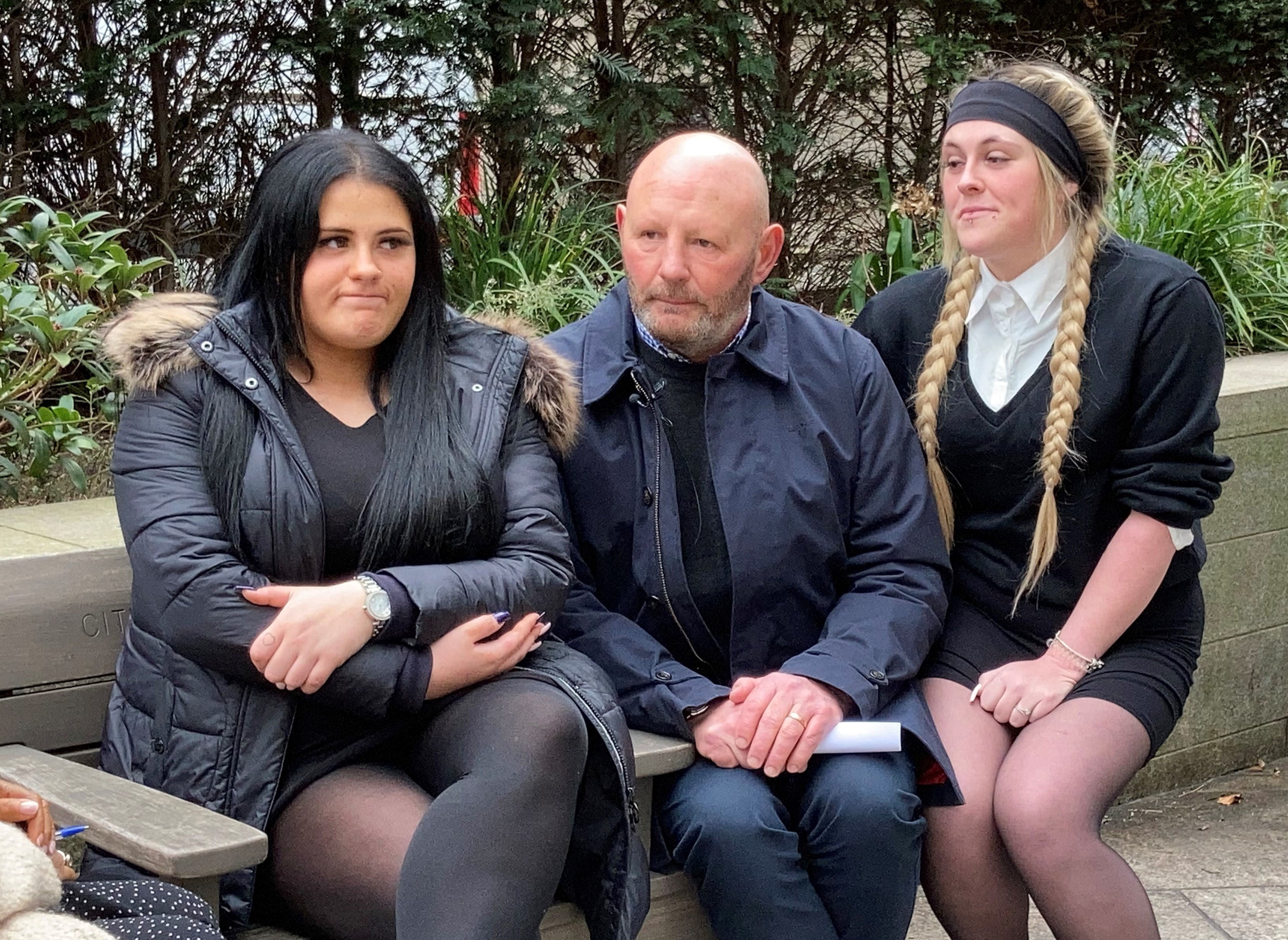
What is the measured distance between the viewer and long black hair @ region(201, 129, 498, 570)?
2.70m

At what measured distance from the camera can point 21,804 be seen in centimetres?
229

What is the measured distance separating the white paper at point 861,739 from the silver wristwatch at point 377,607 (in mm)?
801

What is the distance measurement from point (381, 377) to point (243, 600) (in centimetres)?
56

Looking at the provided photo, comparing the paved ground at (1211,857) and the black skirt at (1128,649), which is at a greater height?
the black skirt at (1128,649)

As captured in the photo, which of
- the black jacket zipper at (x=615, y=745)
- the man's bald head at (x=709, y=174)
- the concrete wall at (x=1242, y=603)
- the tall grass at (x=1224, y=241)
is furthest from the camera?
the tall grass at (x=1224, y=241)

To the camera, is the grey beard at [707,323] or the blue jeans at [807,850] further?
the grey beard at [707,323]

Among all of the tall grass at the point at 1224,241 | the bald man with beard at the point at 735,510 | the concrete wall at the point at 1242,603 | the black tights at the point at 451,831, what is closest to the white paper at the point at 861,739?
the bald man with beard at the point at 735,510

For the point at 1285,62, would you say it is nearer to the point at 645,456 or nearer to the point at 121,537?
the point at 645,456

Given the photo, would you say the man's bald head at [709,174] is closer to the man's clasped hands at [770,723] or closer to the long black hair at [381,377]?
the long black hair at [381,377]

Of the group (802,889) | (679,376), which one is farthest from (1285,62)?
(802,889)

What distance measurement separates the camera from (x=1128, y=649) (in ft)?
10.3

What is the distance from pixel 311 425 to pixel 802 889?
117 cm

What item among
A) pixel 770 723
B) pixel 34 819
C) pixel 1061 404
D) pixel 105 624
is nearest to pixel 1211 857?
pixel 1061 404

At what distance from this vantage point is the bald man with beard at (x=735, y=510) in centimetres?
286
